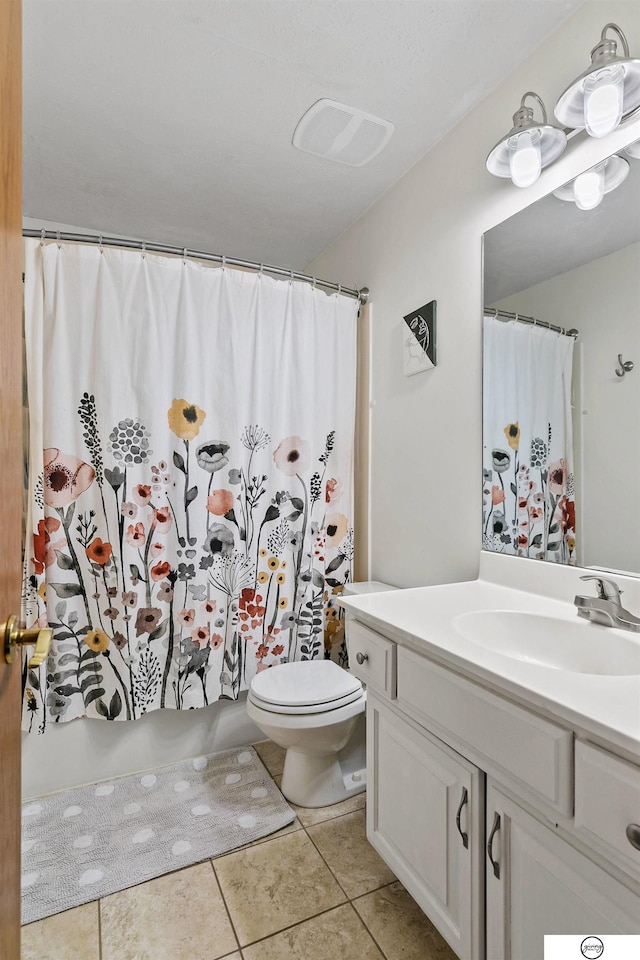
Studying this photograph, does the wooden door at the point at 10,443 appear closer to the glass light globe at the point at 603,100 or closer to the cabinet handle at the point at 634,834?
the cabinet handle at the point at 634,834

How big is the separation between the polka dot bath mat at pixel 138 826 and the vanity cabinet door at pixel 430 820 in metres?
0.55

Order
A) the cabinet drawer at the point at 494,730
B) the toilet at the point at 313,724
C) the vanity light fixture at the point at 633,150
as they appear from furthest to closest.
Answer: the toilet at the point at 313,724
the vanity light fixture at the point at 633,150
the cabinet drawer at the point at 494,730

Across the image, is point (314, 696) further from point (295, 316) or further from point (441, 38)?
point (441, 38)

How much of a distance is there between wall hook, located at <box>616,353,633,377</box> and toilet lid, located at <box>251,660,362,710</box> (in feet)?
4.01

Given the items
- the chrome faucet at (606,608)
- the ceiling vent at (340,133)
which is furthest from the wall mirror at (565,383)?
the ceiling vent at (340,133)

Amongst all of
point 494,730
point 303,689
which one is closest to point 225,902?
point 303,689

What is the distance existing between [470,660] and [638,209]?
1126 mm

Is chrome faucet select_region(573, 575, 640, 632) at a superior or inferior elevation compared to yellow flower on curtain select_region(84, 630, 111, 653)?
superior

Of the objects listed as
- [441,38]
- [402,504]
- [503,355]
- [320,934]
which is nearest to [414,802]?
[320,934]

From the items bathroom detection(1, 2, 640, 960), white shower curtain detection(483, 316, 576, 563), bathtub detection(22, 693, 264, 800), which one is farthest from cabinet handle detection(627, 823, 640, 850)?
bathtub detection(22, 693, 264, 800)

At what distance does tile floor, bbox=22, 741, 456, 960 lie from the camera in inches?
47.2

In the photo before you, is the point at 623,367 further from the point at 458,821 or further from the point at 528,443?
the point at 458,821

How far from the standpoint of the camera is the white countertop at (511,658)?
0.70 meters

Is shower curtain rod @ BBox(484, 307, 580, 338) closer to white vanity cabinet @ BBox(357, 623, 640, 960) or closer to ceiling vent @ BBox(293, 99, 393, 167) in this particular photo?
ceiling vent @ BBox(293, 99, 393, 167)
